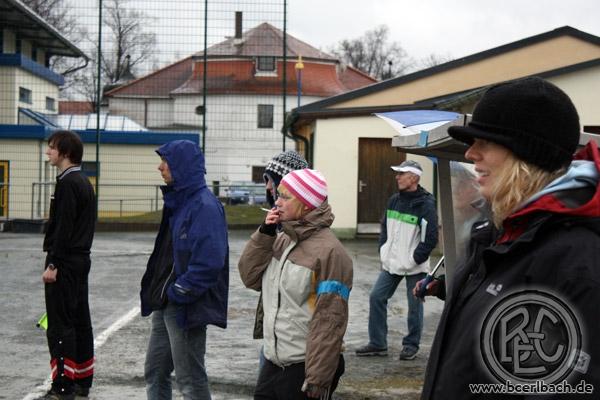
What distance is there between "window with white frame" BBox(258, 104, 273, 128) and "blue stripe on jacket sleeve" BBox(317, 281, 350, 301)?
20.1 m

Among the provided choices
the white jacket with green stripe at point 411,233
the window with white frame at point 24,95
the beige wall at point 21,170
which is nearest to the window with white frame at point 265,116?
the beige wall at point 21,170

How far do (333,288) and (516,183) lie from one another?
7.30ft

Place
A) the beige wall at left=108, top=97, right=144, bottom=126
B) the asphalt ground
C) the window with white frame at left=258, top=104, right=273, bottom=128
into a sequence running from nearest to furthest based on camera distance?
the asphalt ground, the window with white frame at left=258, top=104, right=273, bottom=128, the beige wall at left=108, top=97, right=144, bottom=126

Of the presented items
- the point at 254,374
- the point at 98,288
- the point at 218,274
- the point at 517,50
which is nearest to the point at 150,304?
the point at 218,274

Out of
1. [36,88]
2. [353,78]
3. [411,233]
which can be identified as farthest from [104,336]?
[353,78]

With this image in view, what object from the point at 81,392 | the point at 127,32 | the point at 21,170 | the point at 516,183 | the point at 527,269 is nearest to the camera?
the point at 527,269

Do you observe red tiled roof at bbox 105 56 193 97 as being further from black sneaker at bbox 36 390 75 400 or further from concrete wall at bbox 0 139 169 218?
black sneaker at bbox 36 390 75 400

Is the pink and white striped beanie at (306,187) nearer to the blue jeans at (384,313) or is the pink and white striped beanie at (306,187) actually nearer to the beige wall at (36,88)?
the blue jeans at (384,313)

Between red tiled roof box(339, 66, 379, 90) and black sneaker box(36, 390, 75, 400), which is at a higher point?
red tiled roof box(339, 66, 379, 90)

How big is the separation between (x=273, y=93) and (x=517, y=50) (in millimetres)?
8201

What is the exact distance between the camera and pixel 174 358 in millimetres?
5328

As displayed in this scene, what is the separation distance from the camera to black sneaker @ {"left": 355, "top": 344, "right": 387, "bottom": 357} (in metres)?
8.67

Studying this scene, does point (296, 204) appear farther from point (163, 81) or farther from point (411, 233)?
point (163, 81)

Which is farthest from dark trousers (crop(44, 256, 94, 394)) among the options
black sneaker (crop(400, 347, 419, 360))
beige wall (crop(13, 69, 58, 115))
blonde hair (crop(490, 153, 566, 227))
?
beige wall (crop(13, 69, 58, 115))
